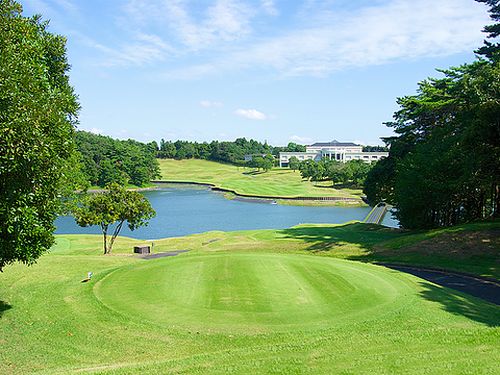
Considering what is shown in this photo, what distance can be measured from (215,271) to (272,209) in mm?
82831

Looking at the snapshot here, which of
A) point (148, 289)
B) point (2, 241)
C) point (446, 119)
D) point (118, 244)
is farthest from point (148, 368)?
point (446, 119)

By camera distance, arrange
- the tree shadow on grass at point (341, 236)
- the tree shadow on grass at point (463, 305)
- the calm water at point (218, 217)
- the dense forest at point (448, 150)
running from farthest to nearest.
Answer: the calm water at point (218, 217), the tree shadow on grass at point (341, 236), the dense forest at point (448, 150), the tree shadow on grass at point (463, 305)

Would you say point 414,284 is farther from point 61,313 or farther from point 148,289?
point 61,313

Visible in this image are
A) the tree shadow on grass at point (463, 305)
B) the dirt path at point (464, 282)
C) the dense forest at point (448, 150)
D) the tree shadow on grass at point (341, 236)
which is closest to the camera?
→ the tree shadow on grass at point (463, 305)

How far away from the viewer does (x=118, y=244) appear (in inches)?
1800

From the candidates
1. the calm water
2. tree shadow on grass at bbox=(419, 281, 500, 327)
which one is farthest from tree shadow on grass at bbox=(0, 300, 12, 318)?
the calm water

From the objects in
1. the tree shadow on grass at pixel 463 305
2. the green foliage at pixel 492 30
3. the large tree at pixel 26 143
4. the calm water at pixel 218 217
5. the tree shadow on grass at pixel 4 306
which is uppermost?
the green foliage at pixel 492 30

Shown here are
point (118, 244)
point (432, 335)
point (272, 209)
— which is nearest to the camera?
point (432, 335)

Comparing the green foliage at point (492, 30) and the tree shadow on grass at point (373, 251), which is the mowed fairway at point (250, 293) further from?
the green foliage at point (492, 30)

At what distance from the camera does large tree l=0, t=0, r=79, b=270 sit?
11.5 meters

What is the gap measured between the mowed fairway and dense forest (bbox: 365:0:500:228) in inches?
631

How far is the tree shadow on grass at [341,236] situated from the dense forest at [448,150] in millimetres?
3915

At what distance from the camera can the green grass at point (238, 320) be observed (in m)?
10.6

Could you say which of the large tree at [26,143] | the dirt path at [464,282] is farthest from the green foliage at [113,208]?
the dirt path at [464,282]
